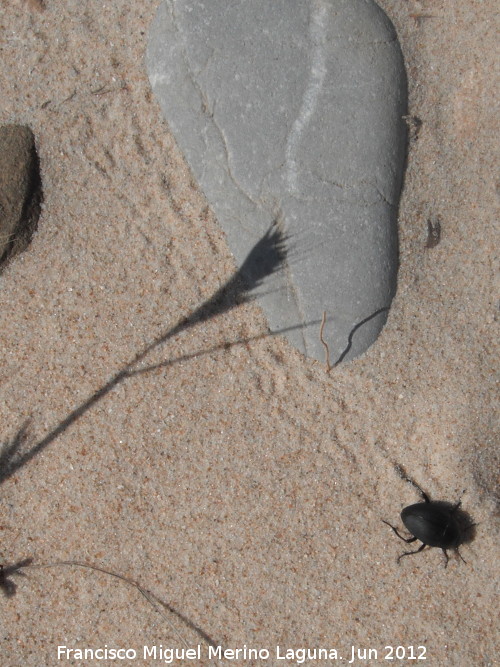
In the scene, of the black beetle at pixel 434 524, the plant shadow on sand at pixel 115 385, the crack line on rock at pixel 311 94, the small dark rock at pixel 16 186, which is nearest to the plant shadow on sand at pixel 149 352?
the plant shadow on sand at pixel 115 385

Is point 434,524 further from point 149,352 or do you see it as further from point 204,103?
point 204,103

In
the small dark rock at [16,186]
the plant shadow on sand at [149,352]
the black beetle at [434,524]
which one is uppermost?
the small dark rock at [16,186]

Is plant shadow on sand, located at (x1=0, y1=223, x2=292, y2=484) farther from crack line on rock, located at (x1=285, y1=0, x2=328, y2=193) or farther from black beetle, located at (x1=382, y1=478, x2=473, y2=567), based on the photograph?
black beetle, located at (x1=382, y1=478, x2=473, y2=567)

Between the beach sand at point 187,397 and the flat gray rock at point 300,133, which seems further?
the beach sand at point 187,397

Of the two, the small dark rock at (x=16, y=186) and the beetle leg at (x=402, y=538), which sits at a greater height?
the small dark rock at (x=16, y=186)

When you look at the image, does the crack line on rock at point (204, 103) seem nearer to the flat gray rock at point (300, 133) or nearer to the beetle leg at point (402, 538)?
the flat gray rock at point (300, 133)

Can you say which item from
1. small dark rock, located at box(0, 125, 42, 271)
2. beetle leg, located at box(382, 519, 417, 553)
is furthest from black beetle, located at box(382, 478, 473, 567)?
small dark rock, located at box(0, 125, 42, 271)
